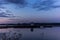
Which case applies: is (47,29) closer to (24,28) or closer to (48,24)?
(48,24)

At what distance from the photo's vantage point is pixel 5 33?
281 centimetres

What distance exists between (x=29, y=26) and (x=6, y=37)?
1.61 feet

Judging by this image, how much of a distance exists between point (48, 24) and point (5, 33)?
0.86m

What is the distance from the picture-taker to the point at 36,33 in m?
2.91

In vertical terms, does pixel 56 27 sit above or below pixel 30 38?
above

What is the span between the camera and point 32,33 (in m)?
2.90

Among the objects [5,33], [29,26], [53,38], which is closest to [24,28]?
[29,26]

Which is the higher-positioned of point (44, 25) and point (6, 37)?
point (44, 25)

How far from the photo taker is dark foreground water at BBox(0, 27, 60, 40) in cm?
280

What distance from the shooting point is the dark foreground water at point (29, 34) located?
9.18 ft

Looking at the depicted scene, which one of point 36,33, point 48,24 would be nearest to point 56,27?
point 48,24

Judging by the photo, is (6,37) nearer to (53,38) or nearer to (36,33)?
(36,33)

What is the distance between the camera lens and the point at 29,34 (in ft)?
9.48

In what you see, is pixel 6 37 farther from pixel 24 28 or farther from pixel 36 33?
pixel 36 33
